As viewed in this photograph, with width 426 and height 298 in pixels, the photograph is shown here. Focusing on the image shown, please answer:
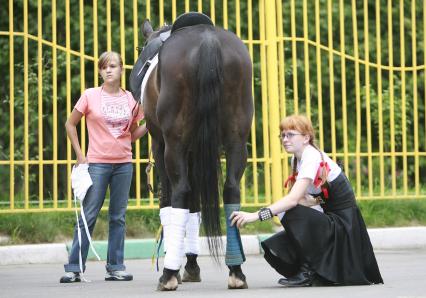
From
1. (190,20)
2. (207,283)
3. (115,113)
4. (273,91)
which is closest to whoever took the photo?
(190,20)

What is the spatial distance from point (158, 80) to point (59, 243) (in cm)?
323

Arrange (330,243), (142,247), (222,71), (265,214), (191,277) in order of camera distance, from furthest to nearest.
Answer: (142,247) → (191,277) → (330,243) → (222,71) → (265,214)

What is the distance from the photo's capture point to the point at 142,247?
33.9 ft

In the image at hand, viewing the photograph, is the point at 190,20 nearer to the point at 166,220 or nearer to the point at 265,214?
the point at 166,220

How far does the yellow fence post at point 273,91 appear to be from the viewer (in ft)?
36.3

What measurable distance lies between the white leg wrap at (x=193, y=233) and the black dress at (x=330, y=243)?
2.91 feet

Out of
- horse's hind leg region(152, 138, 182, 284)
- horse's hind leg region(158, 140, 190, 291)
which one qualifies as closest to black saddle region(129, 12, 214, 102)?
Result: horse's hind leg region(152, 138, 182, 284)

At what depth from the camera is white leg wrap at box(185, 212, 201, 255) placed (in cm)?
810

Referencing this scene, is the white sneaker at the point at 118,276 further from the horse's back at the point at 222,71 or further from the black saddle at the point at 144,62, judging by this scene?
the horse's back at the point at 222,71

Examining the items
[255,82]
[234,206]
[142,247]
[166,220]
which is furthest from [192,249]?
[255,82]

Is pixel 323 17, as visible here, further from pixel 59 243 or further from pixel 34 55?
pixel 59 243

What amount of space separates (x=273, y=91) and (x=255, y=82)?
6.91 ft

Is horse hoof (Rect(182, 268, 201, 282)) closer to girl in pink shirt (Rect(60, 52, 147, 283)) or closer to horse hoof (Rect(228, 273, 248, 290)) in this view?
girl in pink shirt (Rect(60, 52, 147, 283))

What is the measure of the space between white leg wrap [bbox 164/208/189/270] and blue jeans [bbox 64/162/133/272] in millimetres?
1190
